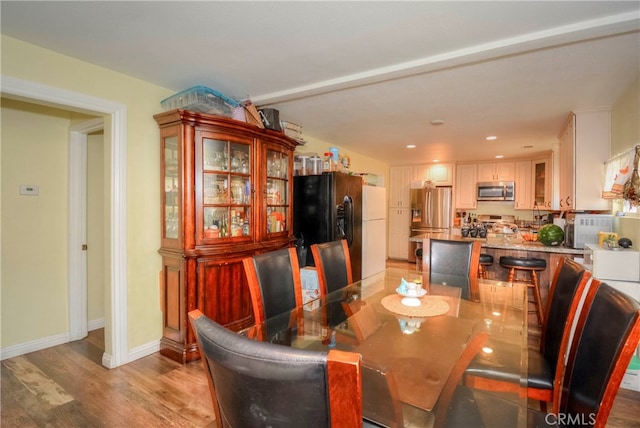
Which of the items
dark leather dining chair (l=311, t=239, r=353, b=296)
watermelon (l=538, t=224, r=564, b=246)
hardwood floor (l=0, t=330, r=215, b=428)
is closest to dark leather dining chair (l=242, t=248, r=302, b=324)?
dark leather dining chair (l=311, t=239, r=353, b=296)

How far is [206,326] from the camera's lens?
0.67m

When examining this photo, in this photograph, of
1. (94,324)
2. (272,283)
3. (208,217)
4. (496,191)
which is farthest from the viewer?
(496,191)

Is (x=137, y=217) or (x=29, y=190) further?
(x=29, y=190)

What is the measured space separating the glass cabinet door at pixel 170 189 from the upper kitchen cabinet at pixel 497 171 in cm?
584

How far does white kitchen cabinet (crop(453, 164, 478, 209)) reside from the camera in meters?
6.32

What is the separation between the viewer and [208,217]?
2.58 meters

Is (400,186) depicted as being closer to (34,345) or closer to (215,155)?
(215,155)

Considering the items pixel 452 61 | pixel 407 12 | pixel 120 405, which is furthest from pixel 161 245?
pixel 452 61

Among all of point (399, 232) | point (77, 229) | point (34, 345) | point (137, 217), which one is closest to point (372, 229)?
point (399, 232)

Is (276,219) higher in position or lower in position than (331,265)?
higher

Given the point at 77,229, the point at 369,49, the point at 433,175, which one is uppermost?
the point at 369,49

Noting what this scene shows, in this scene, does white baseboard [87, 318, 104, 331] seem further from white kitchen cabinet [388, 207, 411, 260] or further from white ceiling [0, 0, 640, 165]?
white kitchen cabinet [388, 207, 411, 260]

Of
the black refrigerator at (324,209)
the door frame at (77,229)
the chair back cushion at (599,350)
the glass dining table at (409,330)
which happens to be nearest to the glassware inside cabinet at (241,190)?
the black refrigerator at (324,209)
